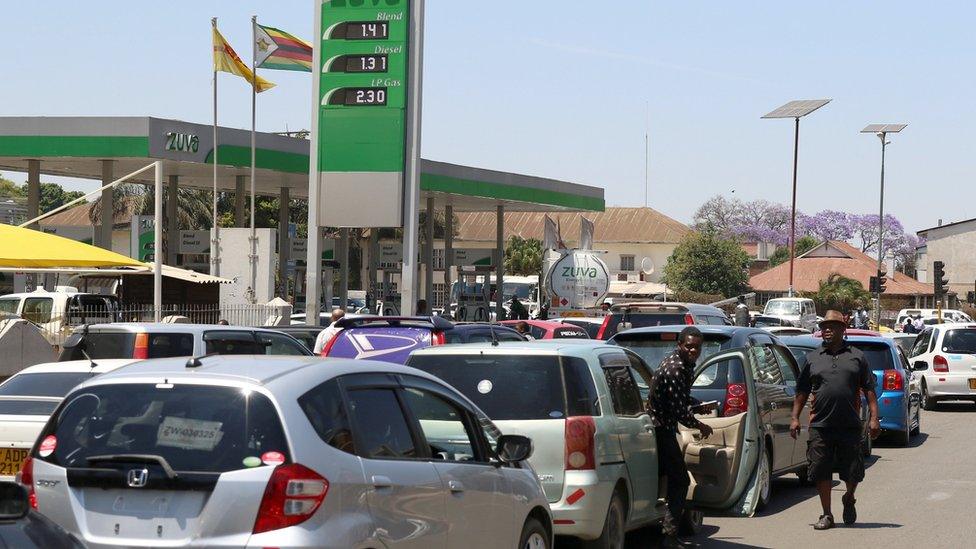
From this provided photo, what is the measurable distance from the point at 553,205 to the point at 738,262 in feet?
133

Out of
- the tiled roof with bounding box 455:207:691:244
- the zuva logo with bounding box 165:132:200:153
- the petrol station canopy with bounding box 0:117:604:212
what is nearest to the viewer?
the petrol station canopy with bounding box 0:117:604:212

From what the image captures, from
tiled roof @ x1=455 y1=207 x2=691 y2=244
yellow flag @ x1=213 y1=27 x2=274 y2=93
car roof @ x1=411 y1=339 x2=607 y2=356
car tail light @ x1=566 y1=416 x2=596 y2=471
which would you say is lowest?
car tail light @ x1=566 y1=416 x2=596 y2=471

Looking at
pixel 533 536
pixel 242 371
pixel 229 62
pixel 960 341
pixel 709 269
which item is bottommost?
pixel 533 536

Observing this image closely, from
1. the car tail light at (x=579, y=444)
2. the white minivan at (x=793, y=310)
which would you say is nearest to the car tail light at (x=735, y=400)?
the car tail light at (x=579, y=444)

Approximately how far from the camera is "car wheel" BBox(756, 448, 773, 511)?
12.0m

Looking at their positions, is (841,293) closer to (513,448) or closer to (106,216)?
(106,216)

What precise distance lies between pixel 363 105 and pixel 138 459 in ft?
73.3

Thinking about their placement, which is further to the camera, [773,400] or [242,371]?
[773,400]

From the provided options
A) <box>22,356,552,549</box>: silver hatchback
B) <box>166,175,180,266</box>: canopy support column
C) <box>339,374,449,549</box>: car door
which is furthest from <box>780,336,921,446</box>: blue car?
<box>166,175,180,266</box>: canopy support column

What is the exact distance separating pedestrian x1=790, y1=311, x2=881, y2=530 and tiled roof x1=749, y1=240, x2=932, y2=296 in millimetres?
76228

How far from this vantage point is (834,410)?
442 inches

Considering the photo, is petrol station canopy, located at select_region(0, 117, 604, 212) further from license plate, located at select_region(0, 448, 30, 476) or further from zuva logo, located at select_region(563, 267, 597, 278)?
license plate, located at select_region(0, 448, 30, 476)

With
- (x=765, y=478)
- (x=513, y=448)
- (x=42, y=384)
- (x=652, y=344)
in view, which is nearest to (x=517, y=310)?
(x=652, y=344)

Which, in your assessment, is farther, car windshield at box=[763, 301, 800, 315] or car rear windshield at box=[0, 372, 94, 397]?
car windshield at box=[763, 301, 800, 315]
